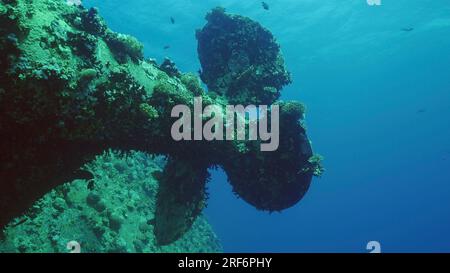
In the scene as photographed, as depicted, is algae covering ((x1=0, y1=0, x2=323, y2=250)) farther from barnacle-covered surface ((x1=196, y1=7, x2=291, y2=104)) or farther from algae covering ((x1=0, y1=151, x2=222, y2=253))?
algae covering ((x1=0, y1=151, x2=222, y2=253))

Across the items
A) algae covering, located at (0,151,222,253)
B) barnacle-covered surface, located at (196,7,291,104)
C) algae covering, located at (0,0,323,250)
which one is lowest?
algae covering, located at (0,151,222,253)

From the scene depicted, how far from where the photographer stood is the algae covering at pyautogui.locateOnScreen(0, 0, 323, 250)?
6.36 metres

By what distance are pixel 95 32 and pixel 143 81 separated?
5.61ft

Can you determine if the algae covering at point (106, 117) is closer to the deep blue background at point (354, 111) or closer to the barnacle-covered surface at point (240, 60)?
the barnacle-covered surface at point (240, 60)

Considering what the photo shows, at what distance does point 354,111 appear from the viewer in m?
95.1

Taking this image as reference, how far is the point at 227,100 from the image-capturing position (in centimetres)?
1274

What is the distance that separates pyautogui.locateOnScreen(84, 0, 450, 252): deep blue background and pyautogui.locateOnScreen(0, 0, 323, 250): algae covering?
24.5 metres

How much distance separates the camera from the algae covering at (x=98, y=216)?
10.6 metres

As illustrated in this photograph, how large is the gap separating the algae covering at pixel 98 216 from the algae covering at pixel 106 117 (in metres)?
1.00

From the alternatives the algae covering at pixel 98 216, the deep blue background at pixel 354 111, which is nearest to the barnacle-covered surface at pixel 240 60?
the algae covering at pixel 98 216

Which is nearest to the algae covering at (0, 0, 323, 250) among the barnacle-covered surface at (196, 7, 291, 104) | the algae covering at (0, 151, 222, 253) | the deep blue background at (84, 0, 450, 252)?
the barnacle-covered surface at (196, 7, 291, 104)

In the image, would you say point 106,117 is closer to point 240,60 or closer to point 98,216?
point 240,60
